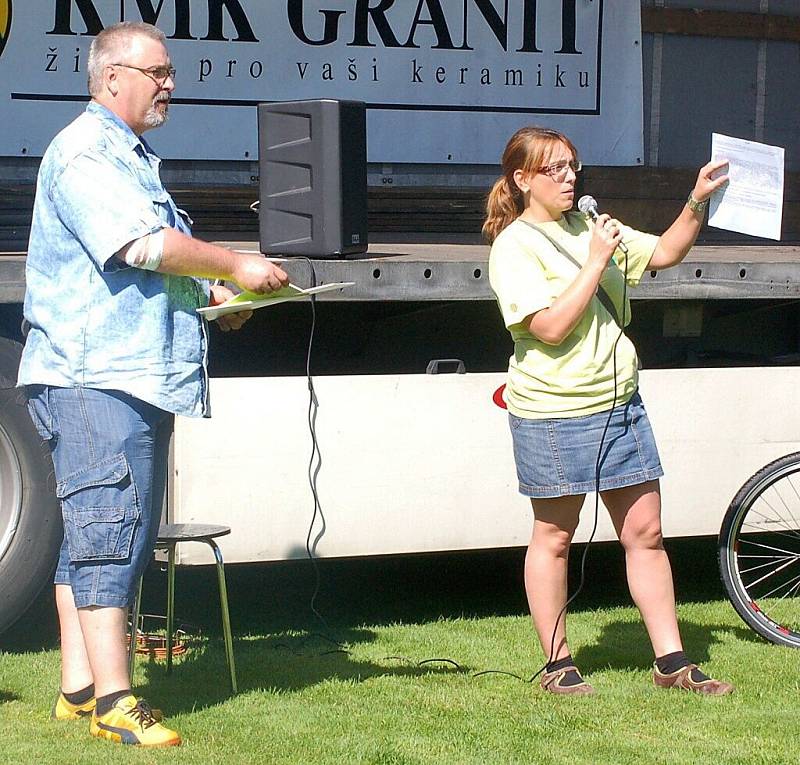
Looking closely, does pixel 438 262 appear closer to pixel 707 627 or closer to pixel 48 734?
pixel 707 627

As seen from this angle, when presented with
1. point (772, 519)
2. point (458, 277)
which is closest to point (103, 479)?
point (458, 277)

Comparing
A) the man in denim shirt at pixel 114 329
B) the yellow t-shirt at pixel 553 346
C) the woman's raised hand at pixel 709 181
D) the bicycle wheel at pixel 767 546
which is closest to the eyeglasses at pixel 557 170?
the yellow t-shirt at pixel 553 346

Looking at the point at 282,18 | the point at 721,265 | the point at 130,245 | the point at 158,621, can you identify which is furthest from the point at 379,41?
the point at 130,245

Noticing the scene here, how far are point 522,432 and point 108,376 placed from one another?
1172 mm

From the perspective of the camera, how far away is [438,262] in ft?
15.2

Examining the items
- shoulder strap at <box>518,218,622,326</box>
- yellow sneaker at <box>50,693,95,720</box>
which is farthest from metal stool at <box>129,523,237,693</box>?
shoulder strap at <box>518,218,622,326</box>

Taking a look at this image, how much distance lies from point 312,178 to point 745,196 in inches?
69.4

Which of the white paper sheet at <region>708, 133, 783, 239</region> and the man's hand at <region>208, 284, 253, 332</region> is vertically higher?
the white paper sheet at <region>708, 133, 783, 239</region>

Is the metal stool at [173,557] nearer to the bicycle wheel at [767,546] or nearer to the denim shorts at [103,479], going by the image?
the denim shorts at [103,479]

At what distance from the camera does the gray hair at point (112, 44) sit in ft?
10.8

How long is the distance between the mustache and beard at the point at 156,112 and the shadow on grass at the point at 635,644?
2.05m

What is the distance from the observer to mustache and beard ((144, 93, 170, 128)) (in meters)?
3.37

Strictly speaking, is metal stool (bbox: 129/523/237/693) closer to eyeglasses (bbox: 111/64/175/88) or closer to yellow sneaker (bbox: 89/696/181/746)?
yellow sneaker (bbox: 89/696/181/746)

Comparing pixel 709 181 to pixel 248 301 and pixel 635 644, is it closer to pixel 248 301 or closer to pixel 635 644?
pixel 248 301
